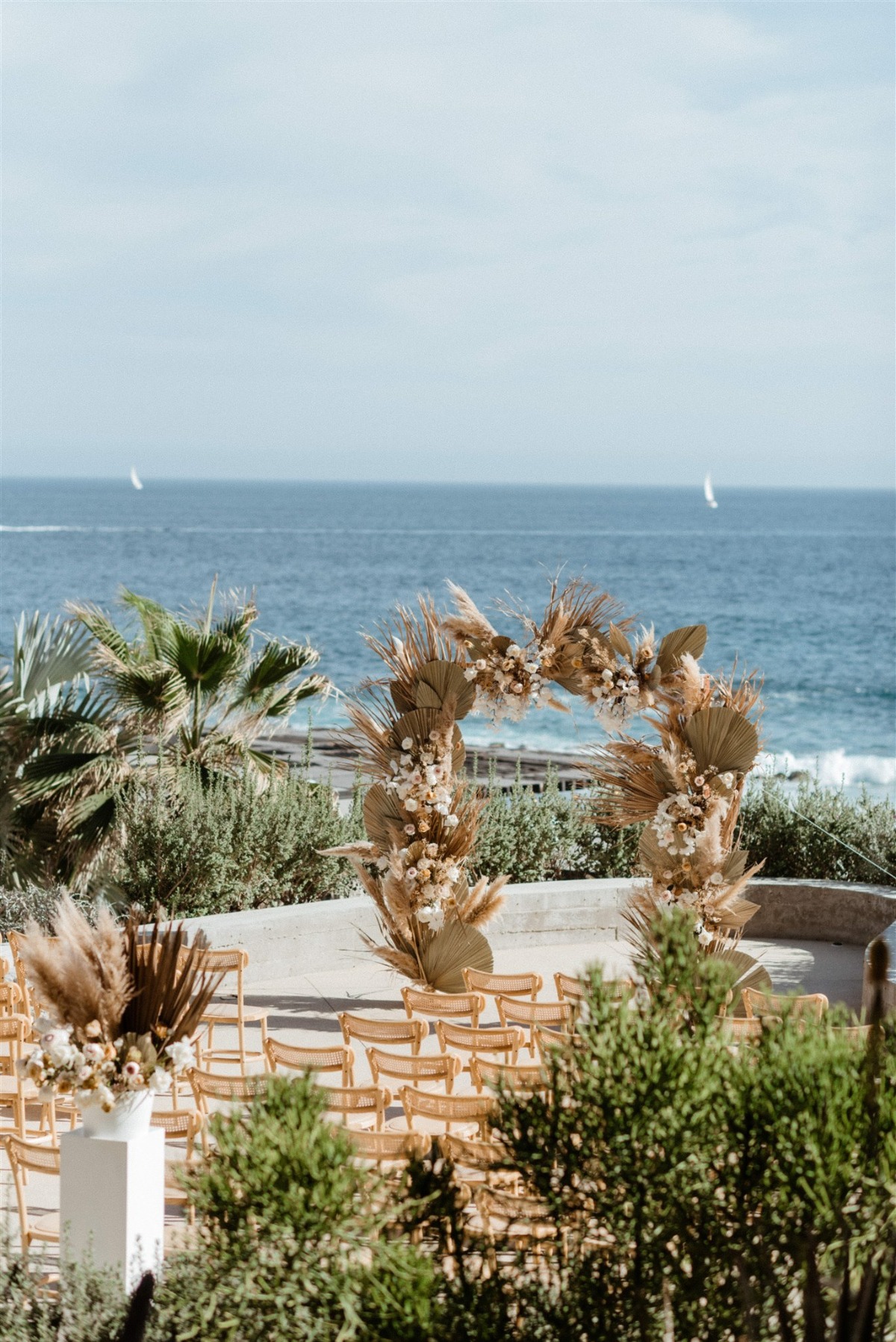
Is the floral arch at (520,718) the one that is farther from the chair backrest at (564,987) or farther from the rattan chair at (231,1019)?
the rattan chair at (231,1019)

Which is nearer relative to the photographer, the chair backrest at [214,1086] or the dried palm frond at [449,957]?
the chair backrest at [214,1086]

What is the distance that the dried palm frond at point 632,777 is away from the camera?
1002 centimetres

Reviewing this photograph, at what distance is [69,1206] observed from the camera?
557 cm

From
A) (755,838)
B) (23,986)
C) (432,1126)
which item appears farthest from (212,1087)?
(755,838)

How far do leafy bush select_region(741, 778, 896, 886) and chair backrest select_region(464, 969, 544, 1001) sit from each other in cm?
500

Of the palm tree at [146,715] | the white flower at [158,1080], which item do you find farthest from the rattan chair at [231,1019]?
the palm tree at [146,715]

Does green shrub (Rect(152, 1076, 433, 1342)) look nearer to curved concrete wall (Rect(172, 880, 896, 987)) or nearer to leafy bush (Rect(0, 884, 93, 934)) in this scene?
curved concrete wall (Rect(172, 880, 896, 987))

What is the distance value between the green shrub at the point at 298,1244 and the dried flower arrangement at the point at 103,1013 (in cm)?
123

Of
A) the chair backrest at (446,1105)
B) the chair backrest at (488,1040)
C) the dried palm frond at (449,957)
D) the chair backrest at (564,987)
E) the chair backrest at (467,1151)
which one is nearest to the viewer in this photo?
the chair backrest at (467,1151)

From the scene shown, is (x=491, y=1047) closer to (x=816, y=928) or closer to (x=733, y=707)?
(x=733, y=707)

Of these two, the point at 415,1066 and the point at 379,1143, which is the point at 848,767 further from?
the point at 379,1143

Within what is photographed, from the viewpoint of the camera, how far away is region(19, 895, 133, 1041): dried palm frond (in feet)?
17.5

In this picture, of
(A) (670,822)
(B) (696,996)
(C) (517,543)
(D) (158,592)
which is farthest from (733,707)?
(C) (517,543)

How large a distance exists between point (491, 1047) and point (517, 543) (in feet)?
358
